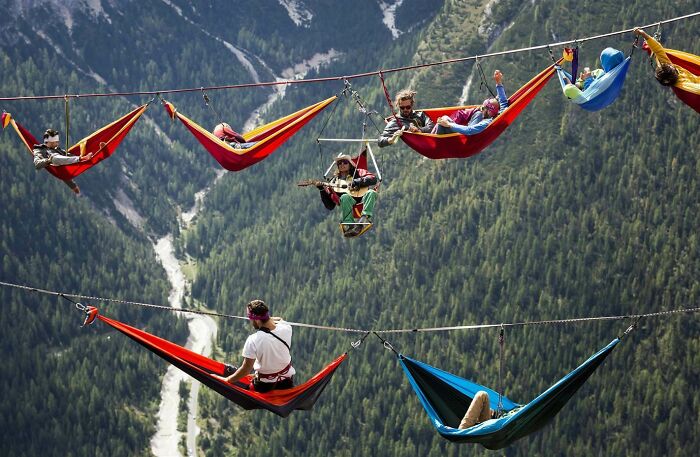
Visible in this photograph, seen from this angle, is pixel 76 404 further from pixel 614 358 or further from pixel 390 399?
pixel 614 358

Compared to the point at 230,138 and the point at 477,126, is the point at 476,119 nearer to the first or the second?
the point at 477,126

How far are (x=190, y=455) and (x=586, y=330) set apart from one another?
1894 inches

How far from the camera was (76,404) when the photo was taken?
19025cm

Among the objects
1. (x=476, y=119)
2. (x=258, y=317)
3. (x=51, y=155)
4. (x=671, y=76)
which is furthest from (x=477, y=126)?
(x=51, y=155)

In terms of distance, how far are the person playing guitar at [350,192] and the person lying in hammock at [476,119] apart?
3.32 metres

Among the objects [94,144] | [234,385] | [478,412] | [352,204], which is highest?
[94,144]

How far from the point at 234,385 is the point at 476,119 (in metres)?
12.9

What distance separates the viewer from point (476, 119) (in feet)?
Result: 178

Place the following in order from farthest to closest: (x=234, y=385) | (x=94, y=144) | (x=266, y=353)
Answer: (x=94, y=144) < (x=234, y=385) < (x=266, y=353)

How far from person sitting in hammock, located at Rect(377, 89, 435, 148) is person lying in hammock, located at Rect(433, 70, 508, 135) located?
58cm

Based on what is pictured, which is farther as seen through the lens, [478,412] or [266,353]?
[478,412]

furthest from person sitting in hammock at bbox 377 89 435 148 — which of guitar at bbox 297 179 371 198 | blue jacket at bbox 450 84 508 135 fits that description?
guitar at bbox 297 179 371 198

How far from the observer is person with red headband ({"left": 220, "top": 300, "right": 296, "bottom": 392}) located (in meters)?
44.0

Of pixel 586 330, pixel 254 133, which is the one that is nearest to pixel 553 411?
pixel 254 133
